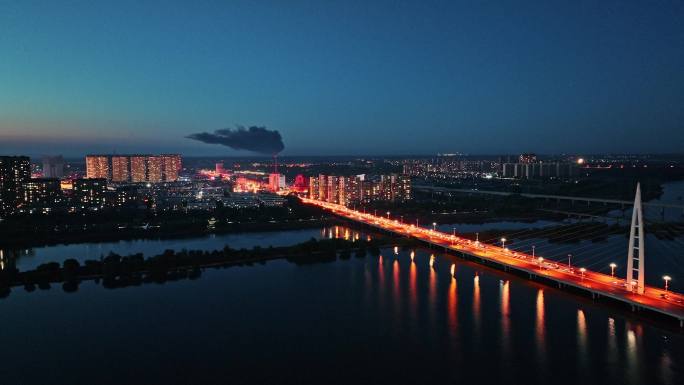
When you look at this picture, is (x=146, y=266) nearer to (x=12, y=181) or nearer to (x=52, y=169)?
(x=12, y=181)

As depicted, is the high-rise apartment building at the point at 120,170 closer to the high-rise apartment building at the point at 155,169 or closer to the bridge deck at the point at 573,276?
the high-rise apartment building at the point at 155,169

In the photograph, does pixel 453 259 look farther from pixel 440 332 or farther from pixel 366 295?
pixel 440 332

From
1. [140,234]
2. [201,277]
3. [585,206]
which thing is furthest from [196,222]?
[585,206]

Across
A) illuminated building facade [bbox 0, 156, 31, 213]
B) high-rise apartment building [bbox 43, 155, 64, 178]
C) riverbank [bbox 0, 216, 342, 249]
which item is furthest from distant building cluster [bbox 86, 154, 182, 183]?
riverbank [bbox 0, 216, 342, 249]

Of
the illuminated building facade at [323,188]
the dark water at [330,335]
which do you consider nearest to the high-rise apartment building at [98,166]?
the illuminated building facade at [323,188]

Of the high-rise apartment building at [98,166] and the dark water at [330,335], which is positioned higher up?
the high-rise apartment building at [98,166]

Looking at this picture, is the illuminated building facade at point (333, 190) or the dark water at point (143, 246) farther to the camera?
the illuminated building facade at point (333, 190)

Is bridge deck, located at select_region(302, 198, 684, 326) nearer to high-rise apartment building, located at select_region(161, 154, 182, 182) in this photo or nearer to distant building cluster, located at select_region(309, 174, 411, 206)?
distant building cluster, located at select_region(309, 174, 411, 206)
